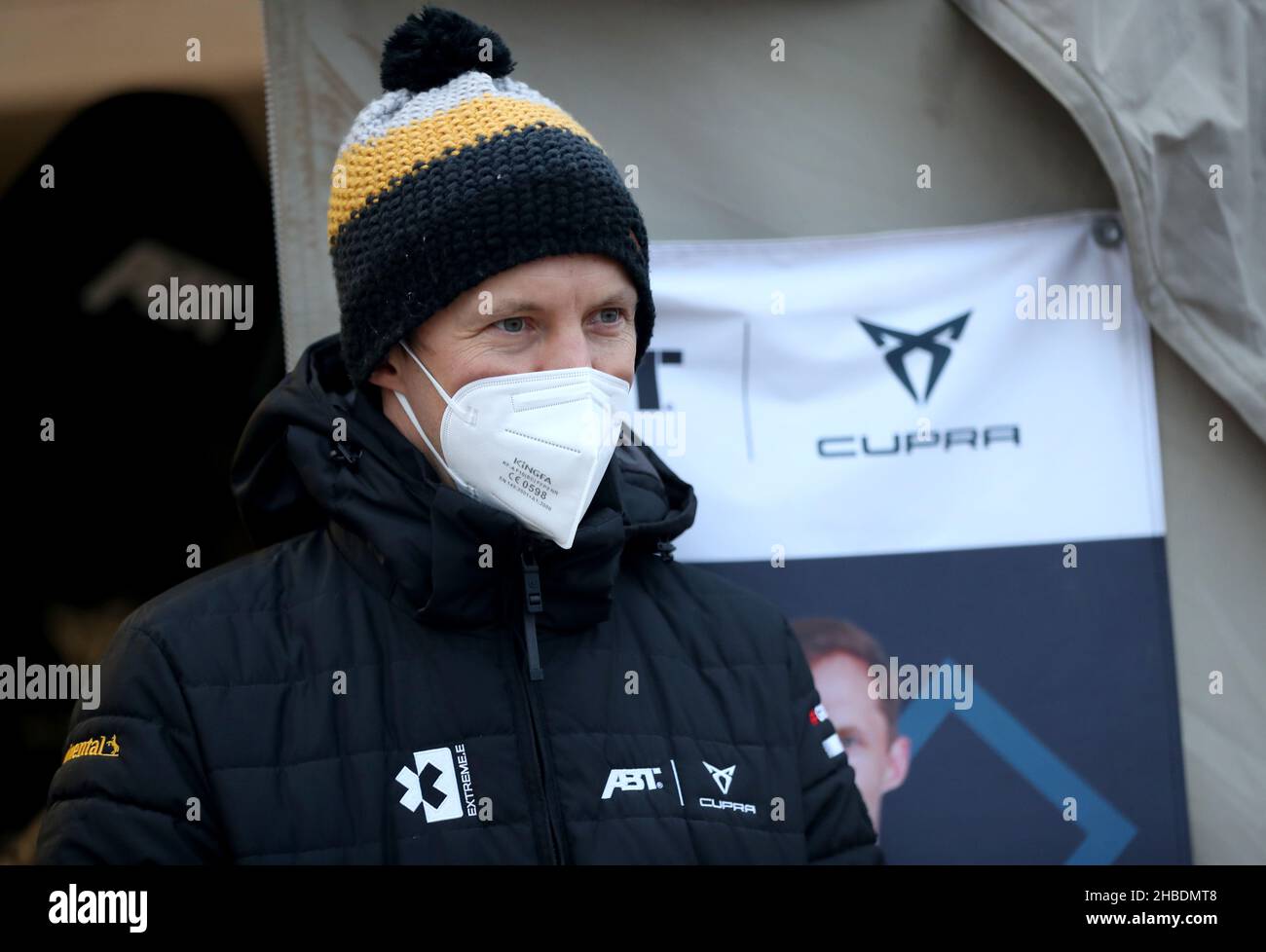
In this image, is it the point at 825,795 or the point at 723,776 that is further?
the point at 825,795

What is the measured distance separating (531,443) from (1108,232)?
150 centimetres

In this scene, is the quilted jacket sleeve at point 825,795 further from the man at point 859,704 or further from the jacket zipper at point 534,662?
the man at point 859,704

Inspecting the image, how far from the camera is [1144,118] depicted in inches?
89.4

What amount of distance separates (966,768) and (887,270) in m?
1.02

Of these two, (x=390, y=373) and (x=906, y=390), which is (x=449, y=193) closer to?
(x=390, y=373)

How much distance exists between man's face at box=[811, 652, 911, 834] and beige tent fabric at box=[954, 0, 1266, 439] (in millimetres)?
915

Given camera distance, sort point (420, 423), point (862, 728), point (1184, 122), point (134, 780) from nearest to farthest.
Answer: point (134, 780)
point (420, 423)
point (1184, 122)
point (862, 728)

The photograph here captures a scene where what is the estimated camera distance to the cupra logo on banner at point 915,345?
8.09ft

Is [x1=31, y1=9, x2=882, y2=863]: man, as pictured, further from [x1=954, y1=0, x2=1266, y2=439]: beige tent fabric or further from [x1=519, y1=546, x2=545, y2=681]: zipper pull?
[x1=954, y1=0, x2=1266, y2=439]: beige tent fabric

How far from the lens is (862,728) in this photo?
246cm

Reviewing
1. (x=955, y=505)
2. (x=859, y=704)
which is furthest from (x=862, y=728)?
(x=955, y=505)

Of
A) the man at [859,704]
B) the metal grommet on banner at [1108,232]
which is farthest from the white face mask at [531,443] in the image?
the metal grommet on banner at [1108,232]
